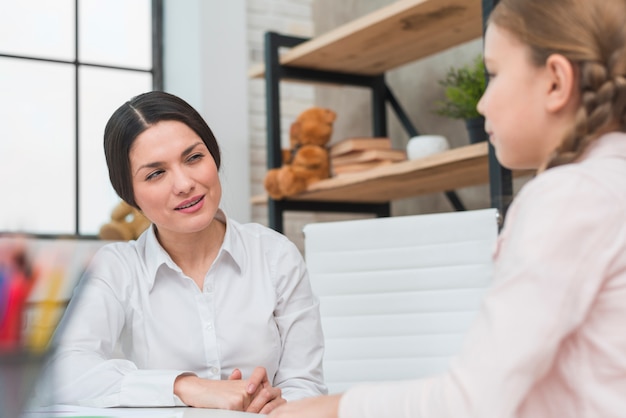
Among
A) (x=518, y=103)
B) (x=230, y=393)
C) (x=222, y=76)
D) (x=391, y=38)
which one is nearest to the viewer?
(x=518, y=103)

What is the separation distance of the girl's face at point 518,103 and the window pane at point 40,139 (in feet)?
7.57

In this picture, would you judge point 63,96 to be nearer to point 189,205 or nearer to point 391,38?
point 391,38

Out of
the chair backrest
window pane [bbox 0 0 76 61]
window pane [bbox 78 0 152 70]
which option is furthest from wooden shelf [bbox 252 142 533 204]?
window pane [bbox 0 0 76 61]

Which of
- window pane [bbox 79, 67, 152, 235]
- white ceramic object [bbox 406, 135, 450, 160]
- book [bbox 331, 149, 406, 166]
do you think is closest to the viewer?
white ceramic object [bbox 406, 135, 450, 160]

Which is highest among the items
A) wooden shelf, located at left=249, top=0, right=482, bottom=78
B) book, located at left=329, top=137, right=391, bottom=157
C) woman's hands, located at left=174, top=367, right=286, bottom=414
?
wooden shelf, located at left=249, top=0, right=482, bottom=78

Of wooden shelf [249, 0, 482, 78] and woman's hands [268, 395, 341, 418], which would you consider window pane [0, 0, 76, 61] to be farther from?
woman's hands [268, 395, 341, 418]

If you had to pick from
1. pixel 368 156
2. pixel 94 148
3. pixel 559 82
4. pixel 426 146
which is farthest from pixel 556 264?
pixel 94 148

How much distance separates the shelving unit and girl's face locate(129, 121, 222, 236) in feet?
2.93

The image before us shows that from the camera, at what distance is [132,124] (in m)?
1.34

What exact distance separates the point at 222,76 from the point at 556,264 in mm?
2645

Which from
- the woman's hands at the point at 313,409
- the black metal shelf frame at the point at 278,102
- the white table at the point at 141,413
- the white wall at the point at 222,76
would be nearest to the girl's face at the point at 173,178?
the white table at the point at 141,413

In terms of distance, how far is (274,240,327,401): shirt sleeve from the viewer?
4.48 ft

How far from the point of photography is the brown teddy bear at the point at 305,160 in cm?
264

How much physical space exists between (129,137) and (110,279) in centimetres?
26
